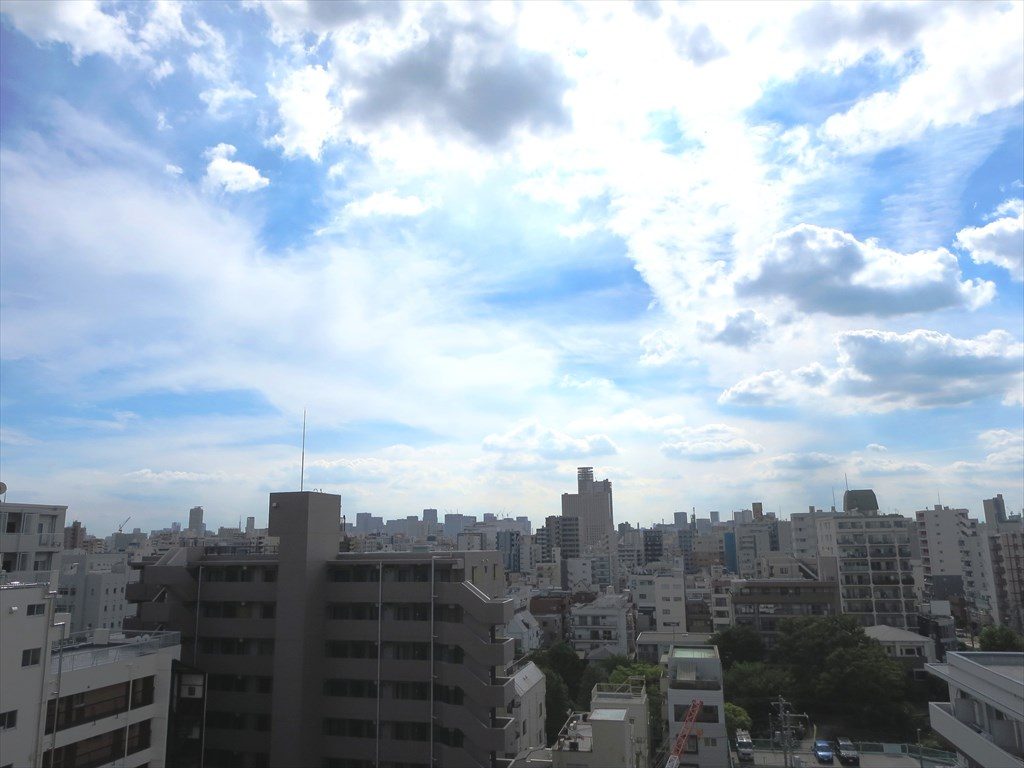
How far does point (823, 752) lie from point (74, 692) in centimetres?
4330

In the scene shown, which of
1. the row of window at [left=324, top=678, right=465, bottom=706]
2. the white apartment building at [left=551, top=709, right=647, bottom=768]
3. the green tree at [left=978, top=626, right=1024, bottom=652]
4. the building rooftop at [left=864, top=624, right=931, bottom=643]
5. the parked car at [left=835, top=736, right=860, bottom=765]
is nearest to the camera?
the row of window at [left=324, top=678, right=465, bottom=706]

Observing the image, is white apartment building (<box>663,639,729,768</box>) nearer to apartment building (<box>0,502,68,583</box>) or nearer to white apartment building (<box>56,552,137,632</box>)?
apartment building (<box>0,502,68,583</box>)

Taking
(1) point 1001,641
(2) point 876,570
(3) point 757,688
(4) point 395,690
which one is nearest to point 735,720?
(3) point 757,688

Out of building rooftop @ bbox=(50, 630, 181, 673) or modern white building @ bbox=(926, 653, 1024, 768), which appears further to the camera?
building rooftop @ bbox=(50, 630, 181, 673)

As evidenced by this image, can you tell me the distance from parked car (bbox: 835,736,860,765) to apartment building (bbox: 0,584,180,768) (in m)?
40.0

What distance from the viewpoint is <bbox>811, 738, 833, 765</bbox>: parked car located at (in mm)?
44375

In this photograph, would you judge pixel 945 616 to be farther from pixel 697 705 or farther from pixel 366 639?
pixel 366 639

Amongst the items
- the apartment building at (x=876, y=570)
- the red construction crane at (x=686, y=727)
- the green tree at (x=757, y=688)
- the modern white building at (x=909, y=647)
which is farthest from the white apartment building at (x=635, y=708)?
the apartment building at (x=876, y=570)

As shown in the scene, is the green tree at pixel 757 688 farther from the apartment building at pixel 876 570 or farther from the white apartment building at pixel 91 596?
the white apartment building at pixel 91 596

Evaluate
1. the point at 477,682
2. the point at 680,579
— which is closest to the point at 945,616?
the point at 680,579

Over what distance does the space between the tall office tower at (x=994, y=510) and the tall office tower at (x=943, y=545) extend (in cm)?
1306

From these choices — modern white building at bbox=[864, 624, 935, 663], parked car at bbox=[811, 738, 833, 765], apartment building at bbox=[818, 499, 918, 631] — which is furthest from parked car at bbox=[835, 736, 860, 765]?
apartment building at bbox=[818, 499, 918, 631]

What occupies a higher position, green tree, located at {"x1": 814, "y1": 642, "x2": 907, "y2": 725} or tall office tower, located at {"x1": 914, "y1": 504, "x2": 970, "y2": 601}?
tall office tower, located at {"x1": 914, "y1": 504, "x2": 970, "y2": 601}

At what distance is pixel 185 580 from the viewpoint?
3709 centimetres
